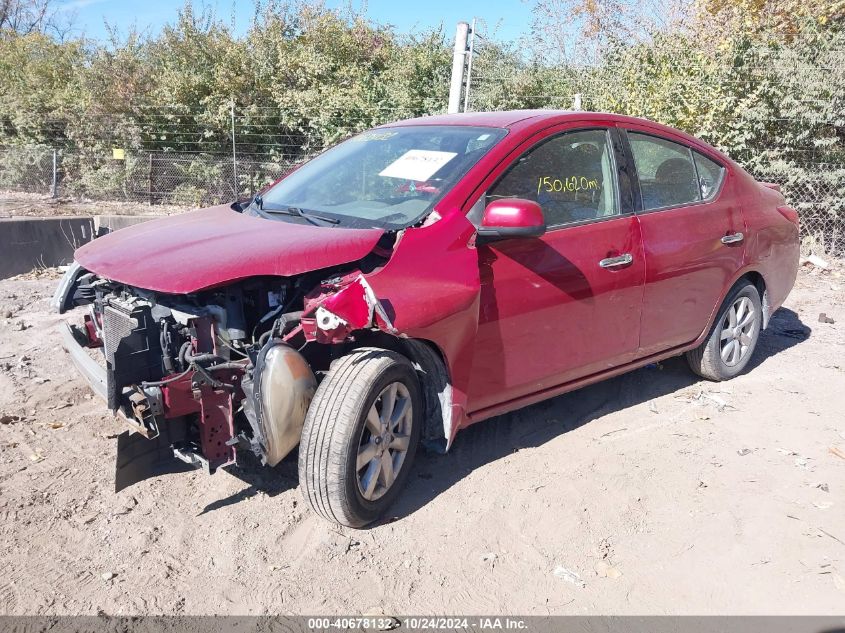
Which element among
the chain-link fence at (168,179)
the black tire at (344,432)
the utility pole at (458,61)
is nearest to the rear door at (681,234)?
the black tire at (344,432)

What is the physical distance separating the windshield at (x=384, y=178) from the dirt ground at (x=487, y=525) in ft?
4.49

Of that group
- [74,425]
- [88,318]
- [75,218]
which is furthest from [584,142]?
[75,218]

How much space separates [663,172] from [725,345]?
55.9 inches

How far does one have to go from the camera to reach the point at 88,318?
13.6 ft

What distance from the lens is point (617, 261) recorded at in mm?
3986

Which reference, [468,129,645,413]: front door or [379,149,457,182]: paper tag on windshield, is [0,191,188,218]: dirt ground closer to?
[379,149,457,182]: paper tag on windshield

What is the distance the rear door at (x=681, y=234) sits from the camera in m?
4.26

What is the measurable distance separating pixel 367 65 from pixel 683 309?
439 inches

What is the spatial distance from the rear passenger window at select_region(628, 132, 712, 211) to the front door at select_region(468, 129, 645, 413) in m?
0.20

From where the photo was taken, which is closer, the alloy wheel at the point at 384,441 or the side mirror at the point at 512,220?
the alloy wheel at the point at 384,441

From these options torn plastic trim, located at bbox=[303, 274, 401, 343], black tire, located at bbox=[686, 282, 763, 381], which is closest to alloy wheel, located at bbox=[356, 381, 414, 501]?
torn plastic trim, located at bbox=[303, 274, 401, 343]

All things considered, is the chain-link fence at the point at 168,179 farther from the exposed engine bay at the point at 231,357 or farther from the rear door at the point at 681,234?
the exposed engine bay at the point at 231,357

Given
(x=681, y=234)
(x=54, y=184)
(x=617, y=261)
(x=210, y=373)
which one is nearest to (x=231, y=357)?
(x=210, y=373)

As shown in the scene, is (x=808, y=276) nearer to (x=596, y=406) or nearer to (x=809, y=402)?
(x=809, y=402)
